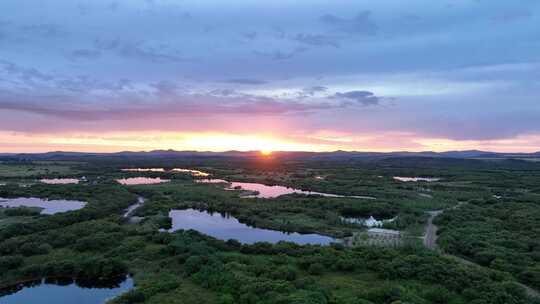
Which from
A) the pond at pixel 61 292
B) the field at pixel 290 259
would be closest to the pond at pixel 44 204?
the field at pixel 290 259

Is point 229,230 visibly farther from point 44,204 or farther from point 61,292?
point 44,204

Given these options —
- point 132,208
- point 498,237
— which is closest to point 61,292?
point 132,208

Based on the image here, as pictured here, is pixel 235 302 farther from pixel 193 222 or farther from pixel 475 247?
pixel 193 222

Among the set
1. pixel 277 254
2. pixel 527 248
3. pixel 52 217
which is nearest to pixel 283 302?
pixel 277 254

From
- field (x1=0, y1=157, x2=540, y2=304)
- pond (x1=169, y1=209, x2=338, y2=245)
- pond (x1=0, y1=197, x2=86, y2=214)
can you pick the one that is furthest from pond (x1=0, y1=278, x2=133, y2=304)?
pond (x1=0, y1=197, x2=86, y2=214)

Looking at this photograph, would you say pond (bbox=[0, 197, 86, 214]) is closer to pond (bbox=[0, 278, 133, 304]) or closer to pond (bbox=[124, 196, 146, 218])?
pond (bbox=[124, 196, 146, 218])

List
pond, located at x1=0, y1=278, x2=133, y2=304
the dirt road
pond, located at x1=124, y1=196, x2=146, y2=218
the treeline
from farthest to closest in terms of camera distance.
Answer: pond, located at x1=124, y1=196, x2=146, y2=218, the dirt road, the treeline, pond, located at x1=0, y1=278, x2=133, y2=304
